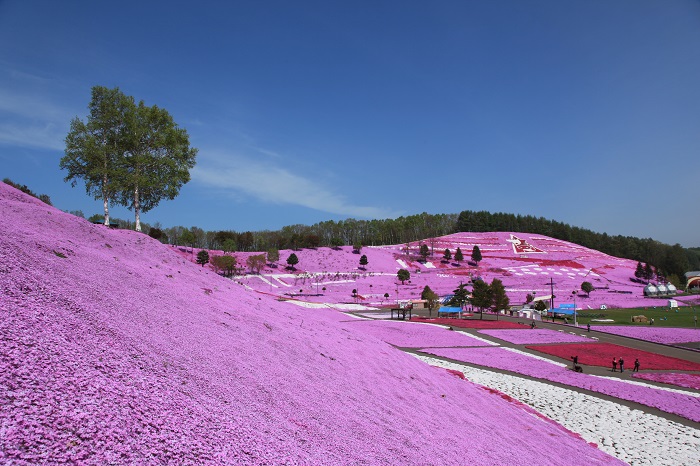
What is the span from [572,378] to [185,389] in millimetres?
27485

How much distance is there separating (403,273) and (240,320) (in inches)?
3074

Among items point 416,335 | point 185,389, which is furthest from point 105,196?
point 416,335

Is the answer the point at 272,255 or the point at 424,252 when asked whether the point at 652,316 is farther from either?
the point at 272,255

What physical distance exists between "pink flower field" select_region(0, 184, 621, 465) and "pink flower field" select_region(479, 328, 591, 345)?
89.5 feet

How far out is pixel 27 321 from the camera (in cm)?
645

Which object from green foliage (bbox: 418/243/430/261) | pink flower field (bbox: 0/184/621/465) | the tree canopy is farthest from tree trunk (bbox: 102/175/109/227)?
green foliage (bbox: 418/243/430/261)

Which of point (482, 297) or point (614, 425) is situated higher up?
point (482, 297)

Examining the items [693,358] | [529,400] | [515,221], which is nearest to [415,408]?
[529,400]

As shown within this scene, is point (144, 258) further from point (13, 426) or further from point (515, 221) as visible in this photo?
point (515, 221)

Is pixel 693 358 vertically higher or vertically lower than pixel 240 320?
lower

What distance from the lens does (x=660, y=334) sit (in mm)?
42094

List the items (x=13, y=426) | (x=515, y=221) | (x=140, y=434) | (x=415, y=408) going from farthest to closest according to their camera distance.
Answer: (x=515, y=221), (x=415, y=408), (x=140, y=434), (x=13, y=426)

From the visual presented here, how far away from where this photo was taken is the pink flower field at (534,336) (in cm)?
4075

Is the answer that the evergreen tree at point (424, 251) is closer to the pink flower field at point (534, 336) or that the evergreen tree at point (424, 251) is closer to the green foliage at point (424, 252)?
the green foliage at point (424, 252)
